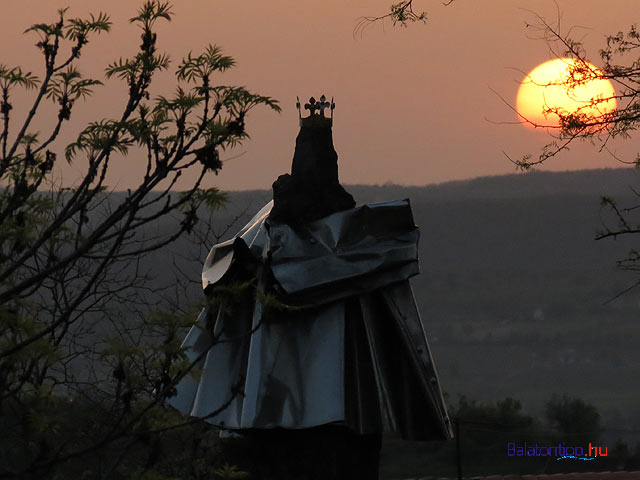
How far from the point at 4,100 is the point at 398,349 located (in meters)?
2.48

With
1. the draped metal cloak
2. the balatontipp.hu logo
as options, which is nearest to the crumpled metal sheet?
the draped metal cloak

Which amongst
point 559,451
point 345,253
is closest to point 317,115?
point 345,253

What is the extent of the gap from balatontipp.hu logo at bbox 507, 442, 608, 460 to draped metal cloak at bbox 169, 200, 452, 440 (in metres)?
9.93

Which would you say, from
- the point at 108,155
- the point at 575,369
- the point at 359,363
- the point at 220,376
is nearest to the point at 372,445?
the point at 359,363

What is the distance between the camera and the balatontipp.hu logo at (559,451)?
16.2 meters

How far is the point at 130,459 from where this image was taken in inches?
599

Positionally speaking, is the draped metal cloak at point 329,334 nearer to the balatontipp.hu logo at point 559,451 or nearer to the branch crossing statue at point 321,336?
the branch crossing statue at point 321,336

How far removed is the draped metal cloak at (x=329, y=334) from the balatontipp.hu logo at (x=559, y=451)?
32.6 ft

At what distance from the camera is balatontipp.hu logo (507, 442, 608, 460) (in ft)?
53.2

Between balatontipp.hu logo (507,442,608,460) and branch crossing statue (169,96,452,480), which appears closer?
branch crossing statue (169,96,452,480)

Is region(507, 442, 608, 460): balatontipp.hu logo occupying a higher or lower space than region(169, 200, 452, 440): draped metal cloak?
higher

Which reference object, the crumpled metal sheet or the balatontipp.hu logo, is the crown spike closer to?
the crumpled metal sheet

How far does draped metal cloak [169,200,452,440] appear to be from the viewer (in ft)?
19.0

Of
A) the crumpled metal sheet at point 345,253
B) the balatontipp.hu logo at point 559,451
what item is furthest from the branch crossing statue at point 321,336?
the balatontipp.hu logo at point 559,451
